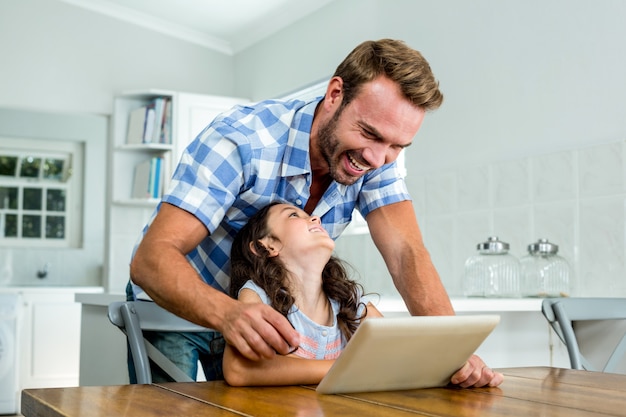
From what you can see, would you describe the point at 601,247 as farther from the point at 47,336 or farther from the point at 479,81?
the point at 47,336

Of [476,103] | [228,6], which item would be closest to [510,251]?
[476,103]

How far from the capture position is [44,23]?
5.41m

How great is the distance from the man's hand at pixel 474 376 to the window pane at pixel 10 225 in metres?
5.80

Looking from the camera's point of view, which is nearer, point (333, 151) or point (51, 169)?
point (333, 151)

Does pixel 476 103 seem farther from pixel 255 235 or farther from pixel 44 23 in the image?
pixel 44 23

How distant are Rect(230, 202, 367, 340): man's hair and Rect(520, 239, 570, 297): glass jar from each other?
134cm

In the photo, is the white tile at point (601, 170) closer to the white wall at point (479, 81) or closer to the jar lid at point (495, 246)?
the white wall at point (479, 81)

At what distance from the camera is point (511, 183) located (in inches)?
123

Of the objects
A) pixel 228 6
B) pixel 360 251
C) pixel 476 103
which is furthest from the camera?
pixel 228 6

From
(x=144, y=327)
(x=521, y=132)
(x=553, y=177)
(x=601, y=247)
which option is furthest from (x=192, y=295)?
(x=521, y=132)

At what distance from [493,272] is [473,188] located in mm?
475

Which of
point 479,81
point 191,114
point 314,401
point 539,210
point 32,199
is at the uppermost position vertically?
point 191,114

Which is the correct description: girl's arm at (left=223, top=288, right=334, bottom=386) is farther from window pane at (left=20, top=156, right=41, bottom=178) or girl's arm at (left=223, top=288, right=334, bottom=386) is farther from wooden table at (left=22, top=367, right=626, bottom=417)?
window pane at (left=20, top=156, right=41, bottom=178)

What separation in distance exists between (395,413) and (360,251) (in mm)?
3240
